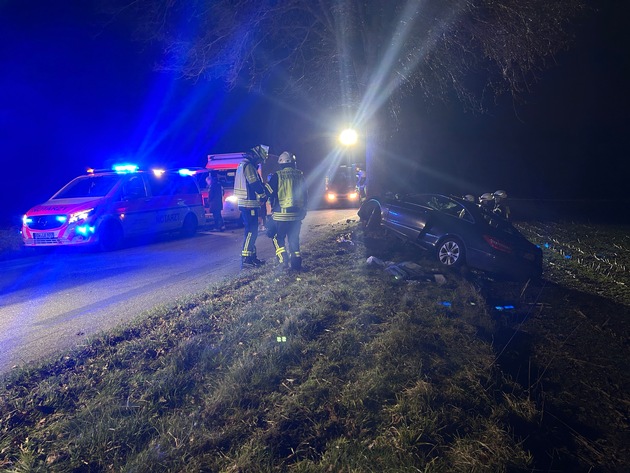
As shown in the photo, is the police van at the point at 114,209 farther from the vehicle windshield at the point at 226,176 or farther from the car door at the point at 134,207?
the vehicle windshield at the point at 226,176

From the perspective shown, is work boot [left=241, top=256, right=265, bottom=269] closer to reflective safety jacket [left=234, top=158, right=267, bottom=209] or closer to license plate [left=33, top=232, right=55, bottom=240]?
reflective safety jacket [left=234, top=158, right=267, bottom=209]

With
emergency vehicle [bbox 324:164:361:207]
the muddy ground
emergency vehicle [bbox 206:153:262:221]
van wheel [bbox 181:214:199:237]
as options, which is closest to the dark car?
the muddy ground

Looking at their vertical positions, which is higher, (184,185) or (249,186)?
(249,186)

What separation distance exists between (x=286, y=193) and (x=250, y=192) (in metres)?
0.66

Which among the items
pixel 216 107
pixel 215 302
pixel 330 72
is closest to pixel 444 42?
pixel 330 72

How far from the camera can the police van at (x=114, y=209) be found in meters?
8.89

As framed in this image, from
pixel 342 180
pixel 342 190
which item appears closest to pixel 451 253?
pixel 342 190

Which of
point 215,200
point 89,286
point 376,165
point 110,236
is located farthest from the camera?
point 215,200

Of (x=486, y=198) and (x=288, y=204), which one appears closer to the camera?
(x=288, y=204)

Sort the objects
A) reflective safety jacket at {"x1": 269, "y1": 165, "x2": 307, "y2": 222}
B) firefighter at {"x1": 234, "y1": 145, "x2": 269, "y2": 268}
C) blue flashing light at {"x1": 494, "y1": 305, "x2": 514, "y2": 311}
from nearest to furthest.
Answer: blue flashing light at {"x1": 494, "y1": 305, "x2": 514, "y2": 311}
reflective safety jacket at {"x1": 269, "y1": 165, "x2": 307, "y2": 222}
firefighter at {"x1": 234, "y1": 145, "x2": 269, "y2": 268}

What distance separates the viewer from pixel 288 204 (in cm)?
704

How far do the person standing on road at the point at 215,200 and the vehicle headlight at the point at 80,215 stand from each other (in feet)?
14.7

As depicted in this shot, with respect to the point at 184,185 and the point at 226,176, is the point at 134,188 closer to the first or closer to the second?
the point at 184,185

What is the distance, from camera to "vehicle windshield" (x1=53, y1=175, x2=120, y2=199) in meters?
9.85
